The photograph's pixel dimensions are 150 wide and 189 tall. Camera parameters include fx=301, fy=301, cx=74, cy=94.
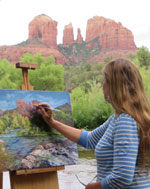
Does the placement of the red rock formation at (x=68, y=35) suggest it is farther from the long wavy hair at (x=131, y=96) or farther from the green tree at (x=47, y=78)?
the long wavy hair at (x=131, y=96)

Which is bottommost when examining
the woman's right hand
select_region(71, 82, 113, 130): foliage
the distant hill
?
select_region(71, 82, 113, 130): foliage

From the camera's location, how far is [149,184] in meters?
1.12

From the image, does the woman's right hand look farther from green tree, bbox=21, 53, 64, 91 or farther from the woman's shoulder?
green tree, bbox=21, 53, 64, 91

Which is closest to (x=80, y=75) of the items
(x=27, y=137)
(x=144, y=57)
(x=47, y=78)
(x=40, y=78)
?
(x=144, y=57)

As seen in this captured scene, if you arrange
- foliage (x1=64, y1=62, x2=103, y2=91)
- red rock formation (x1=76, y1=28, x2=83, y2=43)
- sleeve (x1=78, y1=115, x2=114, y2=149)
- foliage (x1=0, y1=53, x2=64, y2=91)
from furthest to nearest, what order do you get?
red rock formation (x1=76, y1=28, x2=83, y2=43) < foliage (x1=64, y1=62, x2=103, y2=91) < foliage (x1=0, y1=53, x2=64, y2=91) < sleeve (x1=78, y1=115, x2=114, y2=149)

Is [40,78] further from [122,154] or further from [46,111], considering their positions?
[122,154]

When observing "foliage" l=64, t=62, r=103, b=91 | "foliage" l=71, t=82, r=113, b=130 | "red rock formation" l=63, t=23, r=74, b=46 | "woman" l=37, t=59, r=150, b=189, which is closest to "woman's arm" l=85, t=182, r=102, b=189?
"woman" l=37, t=59, r=150, b=189

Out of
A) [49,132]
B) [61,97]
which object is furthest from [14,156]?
[61,97]

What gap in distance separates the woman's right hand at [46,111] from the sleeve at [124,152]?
707mm

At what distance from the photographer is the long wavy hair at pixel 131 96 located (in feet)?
3.51

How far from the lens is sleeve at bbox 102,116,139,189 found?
1.02 metres

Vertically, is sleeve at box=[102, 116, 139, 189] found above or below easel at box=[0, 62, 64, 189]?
above

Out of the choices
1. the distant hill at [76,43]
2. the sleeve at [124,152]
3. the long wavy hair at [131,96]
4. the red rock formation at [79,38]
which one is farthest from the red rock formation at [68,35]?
the sleeve at [124,152]

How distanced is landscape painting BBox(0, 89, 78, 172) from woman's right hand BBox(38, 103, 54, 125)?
62mm
